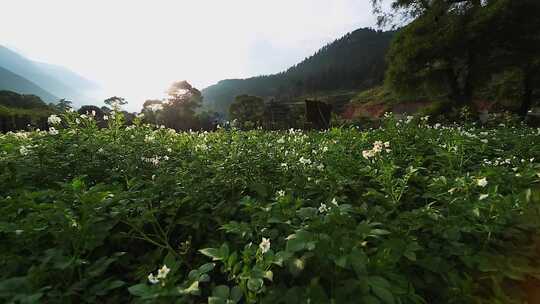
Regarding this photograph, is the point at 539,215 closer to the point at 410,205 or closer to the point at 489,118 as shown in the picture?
the point at 410,205

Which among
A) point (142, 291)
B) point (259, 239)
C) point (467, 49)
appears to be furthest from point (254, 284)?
point (467, 49)

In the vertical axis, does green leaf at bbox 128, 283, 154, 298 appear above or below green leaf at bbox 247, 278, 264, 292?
above

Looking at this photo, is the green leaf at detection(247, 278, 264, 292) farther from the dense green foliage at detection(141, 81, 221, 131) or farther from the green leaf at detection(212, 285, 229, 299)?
the dense green foliage at detection(141, 81, 221, 131)

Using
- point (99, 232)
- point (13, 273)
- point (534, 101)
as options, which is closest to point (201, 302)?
point (99, 232)

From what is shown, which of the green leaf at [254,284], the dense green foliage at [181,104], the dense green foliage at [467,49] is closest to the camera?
the green leaf at [254,284]

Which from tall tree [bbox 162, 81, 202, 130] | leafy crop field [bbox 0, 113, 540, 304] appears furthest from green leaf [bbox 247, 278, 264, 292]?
tall tree [bbox 162, 81, 202, 130]

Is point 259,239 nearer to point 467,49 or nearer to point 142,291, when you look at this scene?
point 142,291

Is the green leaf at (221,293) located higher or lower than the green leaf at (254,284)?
lower

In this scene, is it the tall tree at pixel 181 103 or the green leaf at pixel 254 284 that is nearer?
the green leaf at pixel 254 284

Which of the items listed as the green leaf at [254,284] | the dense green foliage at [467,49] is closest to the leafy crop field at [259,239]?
the green leaf at [254,284]

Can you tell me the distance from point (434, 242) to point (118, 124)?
17.4ft

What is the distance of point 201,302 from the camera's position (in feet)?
6.71

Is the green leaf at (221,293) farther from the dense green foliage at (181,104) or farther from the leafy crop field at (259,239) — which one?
the dense green foliage at (181,104)

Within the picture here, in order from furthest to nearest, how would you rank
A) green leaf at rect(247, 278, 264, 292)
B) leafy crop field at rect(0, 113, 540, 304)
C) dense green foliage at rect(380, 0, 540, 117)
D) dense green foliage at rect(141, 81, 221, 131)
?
1. dense green foliage at rect(141, 81, 221, 131)
2. dense green foliage at rect(380, 0, 540, 117)
3. leafy crop field at rect(0, 113, 540, 304)
4. green leaf at rect(247, 278, 264, 292)
